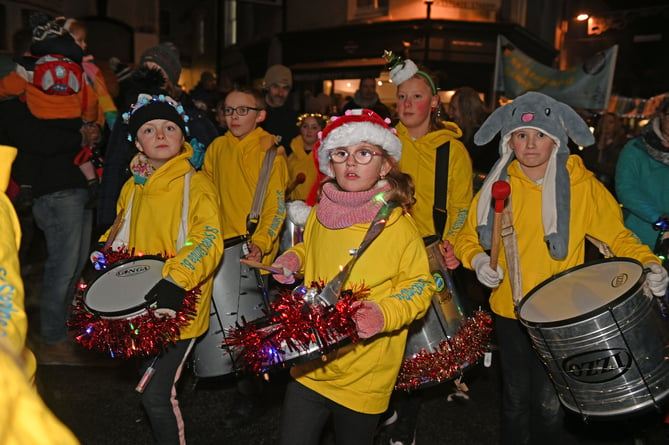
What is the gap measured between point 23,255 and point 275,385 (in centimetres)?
507

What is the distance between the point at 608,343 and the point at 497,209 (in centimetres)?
81

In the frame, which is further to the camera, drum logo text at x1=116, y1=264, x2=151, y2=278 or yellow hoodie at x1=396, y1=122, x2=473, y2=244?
yellow hoodie at x1=396, y1=122, x2=473, y2=244

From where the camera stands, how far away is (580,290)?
309 centimetres

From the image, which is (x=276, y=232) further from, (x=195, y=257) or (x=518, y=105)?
(x=518, y=105)

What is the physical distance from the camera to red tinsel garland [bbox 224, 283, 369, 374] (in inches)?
87.9

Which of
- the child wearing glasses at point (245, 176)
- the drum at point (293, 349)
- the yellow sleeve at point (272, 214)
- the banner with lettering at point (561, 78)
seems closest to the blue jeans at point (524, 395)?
the drum at point (293, 349)

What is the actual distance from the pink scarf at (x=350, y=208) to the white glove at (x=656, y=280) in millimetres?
1398

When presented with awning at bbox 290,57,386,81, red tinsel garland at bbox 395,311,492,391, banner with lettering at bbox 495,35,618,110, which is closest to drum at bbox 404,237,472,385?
red tinsel garland at bbox 395,311,492,391

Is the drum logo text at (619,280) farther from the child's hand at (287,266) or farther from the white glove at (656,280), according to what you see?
the child's hand at (287,266)

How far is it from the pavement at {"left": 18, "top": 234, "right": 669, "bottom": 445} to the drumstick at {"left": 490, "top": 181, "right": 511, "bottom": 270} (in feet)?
3.16

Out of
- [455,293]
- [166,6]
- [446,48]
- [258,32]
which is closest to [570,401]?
[455,293]

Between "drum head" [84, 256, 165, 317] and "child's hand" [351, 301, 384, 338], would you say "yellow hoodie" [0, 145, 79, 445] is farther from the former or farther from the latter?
"drum head" [84, 256, 165, 317]

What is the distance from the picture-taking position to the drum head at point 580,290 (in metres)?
2.91

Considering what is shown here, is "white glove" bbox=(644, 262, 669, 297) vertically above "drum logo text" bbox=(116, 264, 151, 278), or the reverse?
"white glove" bbox=(644, 262, 669, 297)
